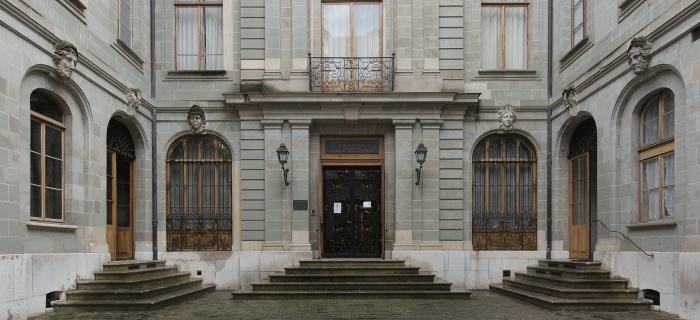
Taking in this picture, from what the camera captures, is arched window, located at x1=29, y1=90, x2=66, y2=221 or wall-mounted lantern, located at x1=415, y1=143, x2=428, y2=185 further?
wall-mounted lantern, located at x1=415, y1=143, x2=428, y2=185

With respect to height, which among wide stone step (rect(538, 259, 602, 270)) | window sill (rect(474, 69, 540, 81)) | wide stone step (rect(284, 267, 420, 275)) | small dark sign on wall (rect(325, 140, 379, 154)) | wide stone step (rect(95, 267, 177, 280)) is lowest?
wide stone step (rect(284, 267, 420, 275))

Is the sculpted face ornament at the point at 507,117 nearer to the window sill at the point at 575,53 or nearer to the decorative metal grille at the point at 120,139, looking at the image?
the window sill at the point at 575,53

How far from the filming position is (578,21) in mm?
12883

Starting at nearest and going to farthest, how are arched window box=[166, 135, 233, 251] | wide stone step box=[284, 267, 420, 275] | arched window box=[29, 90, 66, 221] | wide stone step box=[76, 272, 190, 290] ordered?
arched window box=[29, 90, 66, 221] → wide stone step box=[76, 272, 190, 290] → wide stone step box=[284, 267, 420, 275] → arched window box=[166, 135, 233, 251]

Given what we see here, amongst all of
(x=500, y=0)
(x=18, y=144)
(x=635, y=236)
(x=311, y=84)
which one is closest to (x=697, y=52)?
(x=635, y=236)

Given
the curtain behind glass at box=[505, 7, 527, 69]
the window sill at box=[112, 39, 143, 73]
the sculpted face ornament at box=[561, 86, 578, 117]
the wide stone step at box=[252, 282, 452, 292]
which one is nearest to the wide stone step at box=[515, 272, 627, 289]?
the wide stone step at box=[252, 282, 452, 292]

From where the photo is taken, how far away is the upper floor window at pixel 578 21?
12539mm

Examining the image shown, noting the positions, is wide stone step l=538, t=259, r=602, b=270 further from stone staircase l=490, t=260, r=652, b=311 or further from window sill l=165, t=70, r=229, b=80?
window sill l=165, t=70, r=229, b=80

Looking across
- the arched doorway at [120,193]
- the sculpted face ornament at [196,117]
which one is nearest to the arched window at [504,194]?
the sculpted face ornament at [196,117]

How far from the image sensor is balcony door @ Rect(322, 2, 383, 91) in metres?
14.1

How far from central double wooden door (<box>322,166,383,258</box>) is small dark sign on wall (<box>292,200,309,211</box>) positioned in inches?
28.8

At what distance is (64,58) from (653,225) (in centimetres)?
1013

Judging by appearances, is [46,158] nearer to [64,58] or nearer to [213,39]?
[64,58]

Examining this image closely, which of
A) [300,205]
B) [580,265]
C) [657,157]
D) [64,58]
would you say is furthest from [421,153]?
[64,58]
